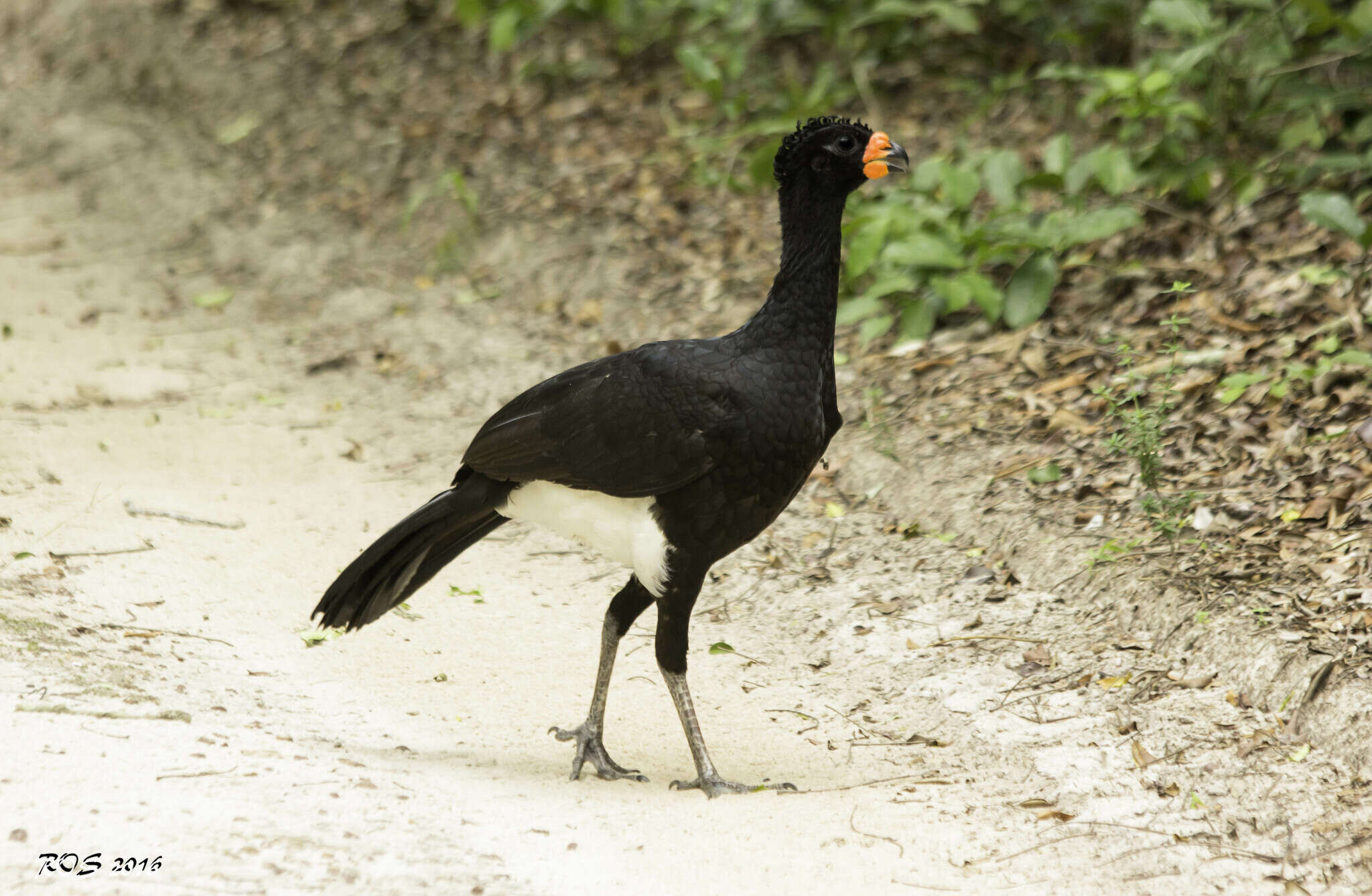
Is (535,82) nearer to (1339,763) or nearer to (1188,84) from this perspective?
(1188,84)

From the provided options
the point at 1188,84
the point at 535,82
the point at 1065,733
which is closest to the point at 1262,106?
the point at 1188,84

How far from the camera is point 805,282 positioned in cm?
407

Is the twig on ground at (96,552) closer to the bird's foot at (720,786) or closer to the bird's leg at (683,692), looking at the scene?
the bird's leg at (683,692)

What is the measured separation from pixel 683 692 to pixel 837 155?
69.3 inches

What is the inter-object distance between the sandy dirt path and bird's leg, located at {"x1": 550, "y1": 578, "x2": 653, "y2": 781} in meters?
0.13

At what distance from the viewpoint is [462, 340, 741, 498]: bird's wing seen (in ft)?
12.8

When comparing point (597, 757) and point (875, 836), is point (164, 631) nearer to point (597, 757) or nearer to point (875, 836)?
point (597, 757)

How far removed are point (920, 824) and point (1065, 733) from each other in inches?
29.3

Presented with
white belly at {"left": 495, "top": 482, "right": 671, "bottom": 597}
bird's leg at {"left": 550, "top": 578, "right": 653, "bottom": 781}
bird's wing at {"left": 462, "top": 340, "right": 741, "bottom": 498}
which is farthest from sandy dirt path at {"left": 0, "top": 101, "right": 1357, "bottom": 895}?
bird's wing at {"left": 462, "top": 340, "right": 741, "bottom": 498}

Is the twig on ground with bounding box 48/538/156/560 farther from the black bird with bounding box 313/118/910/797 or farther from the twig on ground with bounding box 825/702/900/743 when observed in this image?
the twig on ground with bounding box 825/702/900/743

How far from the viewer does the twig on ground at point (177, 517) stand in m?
5.71

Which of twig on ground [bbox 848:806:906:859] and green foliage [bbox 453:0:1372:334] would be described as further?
green foliage [bbox 453:0:1372:334]

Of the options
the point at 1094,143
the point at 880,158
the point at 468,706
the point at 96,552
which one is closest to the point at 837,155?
the point at 880,158

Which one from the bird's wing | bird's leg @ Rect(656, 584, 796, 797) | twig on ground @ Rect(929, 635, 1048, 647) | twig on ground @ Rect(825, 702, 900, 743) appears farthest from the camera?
twig on ground @ Rect(929, 635, 1048, 647)
